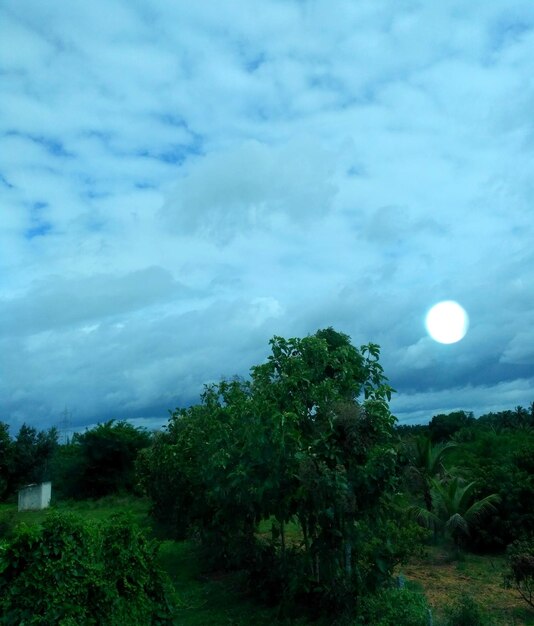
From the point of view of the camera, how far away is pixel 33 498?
34.7m

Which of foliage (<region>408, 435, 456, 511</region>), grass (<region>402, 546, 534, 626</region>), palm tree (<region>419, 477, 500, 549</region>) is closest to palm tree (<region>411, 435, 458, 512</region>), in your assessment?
foliage (<region>408, 435, 456, 511</region>)

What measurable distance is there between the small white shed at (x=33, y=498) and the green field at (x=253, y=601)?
1692cm

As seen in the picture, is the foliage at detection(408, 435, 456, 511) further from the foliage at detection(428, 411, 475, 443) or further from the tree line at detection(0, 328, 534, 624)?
the foliage at detection(428, 411, 475, 443)

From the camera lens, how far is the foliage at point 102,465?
3859 cm

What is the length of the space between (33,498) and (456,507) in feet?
83.6

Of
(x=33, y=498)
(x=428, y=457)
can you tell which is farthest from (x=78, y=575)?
(x=33, y=498)

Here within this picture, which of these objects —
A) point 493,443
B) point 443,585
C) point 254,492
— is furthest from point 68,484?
point 254,492

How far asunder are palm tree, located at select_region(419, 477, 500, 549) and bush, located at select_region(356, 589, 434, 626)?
10488 mm

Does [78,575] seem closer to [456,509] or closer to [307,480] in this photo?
[307,480]

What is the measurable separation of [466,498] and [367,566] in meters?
11.7

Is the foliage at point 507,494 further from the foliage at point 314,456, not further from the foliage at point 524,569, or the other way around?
the foliage at point 314,456

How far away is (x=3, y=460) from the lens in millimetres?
40375

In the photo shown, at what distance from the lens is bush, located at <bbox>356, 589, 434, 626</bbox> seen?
8.75m

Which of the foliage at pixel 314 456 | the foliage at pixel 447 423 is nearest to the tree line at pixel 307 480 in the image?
the foliage at pixel 314 456
